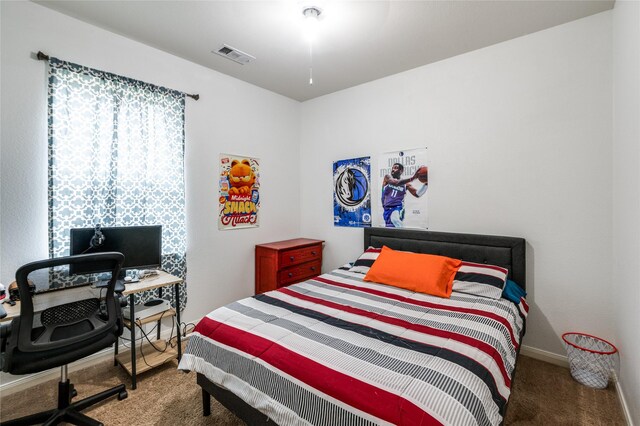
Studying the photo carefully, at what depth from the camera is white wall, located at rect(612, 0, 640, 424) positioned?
160 centimetres

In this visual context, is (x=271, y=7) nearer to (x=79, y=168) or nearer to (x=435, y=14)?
(x=435, y=14)

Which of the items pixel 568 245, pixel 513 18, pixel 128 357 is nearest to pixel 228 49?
pixel 513 18

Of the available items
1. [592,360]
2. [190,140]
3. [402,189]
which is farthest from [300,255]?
[592,360]

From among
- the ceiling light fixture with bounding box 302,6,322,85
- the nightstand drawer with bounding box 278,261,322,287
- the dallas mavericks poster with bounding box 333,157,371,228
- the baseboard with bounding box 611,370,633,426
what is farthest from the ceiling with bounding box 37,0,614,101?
the baseboard with bounding box 611,370,633,426

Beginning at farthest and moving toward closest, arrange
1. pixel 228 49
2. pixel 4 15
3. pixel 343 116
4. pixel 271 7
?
pixel 343 116, pixel 228 49, pixel 271 7, pixel 4 15

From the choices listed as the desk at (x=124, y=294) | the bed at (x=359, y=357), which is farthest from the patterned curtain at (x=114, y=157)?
the bed at (x=359, y=357)

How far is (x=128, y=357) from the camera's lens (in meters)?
2.46

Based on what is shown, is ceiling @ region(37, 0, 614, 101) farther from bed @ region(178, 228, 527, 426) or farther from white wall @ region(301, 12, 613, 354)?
bed @ region(178, 228, 527, 426)

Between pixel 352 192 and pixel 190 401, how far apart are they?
2560mm

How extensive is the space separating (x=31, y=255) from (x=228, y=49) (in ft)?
7.38

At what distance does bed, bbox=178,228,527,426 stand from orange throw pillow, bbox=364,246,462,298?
10 cm

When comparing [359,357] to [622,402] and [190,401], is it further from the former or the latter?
[622,402]

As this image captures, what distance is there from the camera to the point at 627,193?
179 cm

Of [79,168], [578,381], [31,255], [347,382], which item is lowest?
[578,381]
